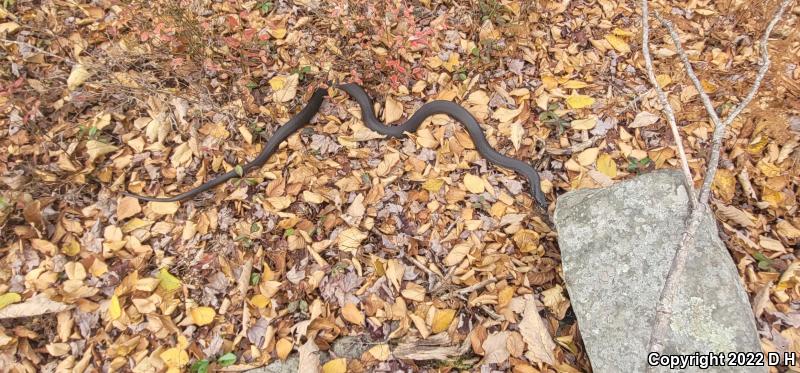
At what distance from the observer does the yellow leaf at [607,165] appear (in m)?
3.54

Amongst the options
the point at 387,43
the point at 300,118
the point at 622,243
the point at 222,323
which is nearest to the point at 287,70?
the point at 300,118

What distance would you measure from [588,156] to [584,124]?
1.02ft

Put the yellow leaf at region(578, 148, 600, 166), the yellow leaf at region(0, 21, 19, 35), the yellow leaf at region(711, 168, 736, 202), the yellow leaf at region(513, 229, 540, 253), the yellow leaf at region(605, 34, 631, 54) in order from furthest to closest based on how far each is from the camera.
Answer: the yellow leaf at region(0, 21, 19, 35) < the yellow leaf at region(605, 34, 631, 54) < the yellow leaf at region(578, 148, 600, 166) < the yellow leaf at region(711, 168, 736, 202) < the yellow leaf at region(513, 229, 540, 253)

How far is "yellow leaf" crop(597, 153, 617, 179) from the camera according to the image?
3.54 meters

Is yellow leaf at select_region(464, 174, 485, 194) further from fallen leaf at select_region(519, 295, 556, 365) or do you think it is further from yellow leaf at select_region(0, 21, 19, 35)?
yellow leaf at select_region(0, 21, 19, 35)

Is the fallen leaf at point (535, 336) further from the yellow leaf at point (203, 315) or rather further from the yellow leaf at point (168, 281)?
the yellow leaf at point (168, 281)

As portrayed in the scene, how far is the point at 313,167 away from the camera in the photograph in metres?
3.69

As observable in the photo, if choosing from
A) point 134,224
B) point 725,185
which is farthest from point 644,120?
point 134,224

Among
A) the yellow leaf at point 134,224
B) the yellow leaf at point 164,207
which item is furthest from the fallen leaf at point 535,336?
the yellow leaf at point 134,224

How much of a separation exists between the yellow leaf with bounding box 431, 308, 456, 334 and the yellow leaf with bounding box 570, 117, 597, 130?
187cm

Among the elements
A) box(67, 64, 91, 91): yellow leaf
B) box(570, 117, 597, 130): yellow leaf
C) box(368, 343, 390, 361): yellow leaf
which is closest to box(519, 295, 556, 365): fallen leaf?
box(368, 343, 390, 361): yellow leaf

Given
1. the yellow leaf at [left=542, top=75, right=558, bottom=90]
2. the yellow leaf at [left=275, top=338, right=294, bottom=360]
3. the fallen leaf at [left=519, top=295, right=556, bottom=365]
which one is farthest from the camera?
the yellow leaf at [left=542, top=75, right=558, bottom=90]

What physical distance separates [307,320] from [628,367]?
1931 mm

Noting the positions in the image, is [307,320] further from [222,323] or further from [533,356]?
[533,356]
